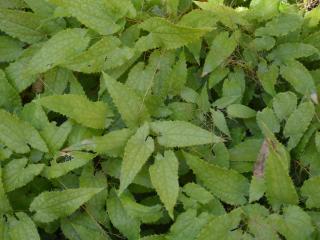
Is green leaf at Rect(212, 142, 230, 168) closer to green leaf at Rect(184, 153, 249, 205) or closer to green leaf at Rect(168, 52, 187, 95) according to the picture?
green leaf at Rect(184, 153, 249, 205)

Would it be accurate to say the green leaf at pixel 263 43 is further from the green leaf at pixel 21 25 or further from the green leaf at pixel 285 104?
the green leaf at pixel 21 25

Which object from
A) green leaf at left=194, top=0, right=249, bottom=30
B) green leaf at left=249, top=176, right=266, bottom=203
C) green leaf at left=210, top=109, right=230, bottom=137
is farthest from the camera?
green leaf at left=194, top=0, right=249, bottom=30

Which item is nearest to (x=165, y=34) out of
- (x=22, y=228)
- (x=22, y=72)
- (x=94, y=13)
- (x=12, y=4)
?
(x=94, y=13)

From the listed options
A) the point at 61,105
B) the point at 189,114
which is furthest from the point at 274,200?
the point at 61,105

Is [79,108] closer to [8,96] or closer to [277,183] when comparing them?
[8,96]

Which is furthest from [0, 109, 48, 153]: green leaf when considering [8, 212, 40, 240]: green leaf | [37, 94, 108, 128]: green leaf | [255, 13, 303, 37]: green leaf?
[255, 13, 303, 37]: green leaf

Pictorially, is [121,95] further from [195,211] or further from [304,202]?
[304,202]
